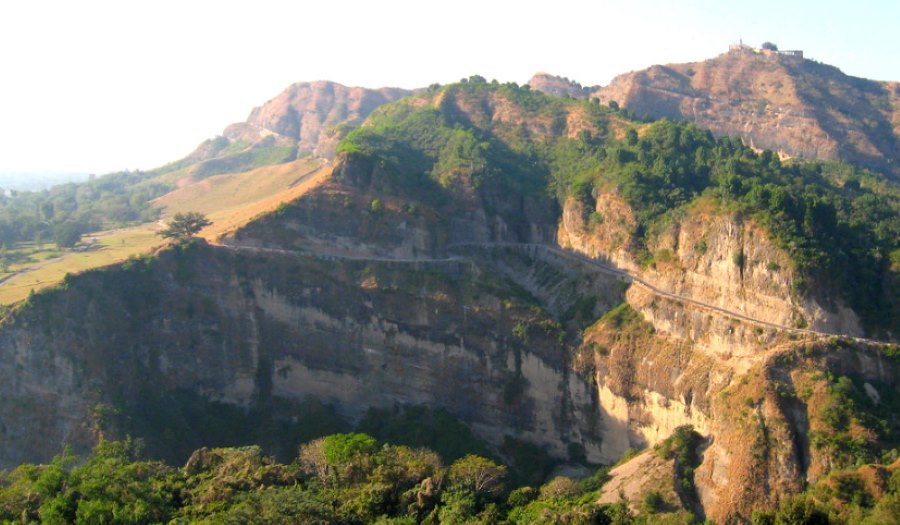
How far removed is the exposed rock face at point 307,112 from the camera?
109 metres

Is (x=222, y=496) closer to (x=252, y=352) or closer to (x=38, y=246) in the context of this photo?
(x=252, y=352)

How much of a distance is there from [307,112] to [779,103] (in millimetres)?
62337

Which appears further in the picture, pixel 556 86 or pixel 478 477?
pixel 556 86

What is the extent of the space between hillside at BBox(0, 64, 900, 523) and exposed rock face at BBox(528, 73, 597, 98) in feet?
146

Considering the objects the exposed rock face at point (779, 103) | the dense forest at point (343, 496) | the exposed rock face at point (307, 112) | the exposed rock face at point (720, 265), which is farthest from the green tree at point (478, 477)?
the exposed rock face at point (307, 112)

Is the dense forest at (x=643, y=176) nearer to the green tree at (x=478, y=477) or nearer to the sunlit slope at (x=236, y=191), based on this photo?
the sunlit slope at (x=236, y=191)

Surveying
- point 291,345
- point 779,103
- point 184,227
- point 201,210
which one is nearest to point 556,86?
point 779,103

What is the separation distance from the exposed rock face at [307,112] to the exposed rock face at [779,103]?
106 feet

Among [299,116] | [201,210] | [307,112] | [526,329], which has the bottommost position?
[526,329]

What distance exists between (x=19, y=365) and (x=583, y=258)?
36.1 metres

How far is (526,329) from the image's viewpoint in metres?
50.3

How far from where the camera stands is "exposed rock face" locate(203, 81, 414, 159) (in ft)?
359

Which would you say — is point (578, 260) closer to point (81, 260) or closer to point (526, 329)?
point (526, 329)

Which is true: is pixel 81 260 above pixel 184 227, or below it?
below
